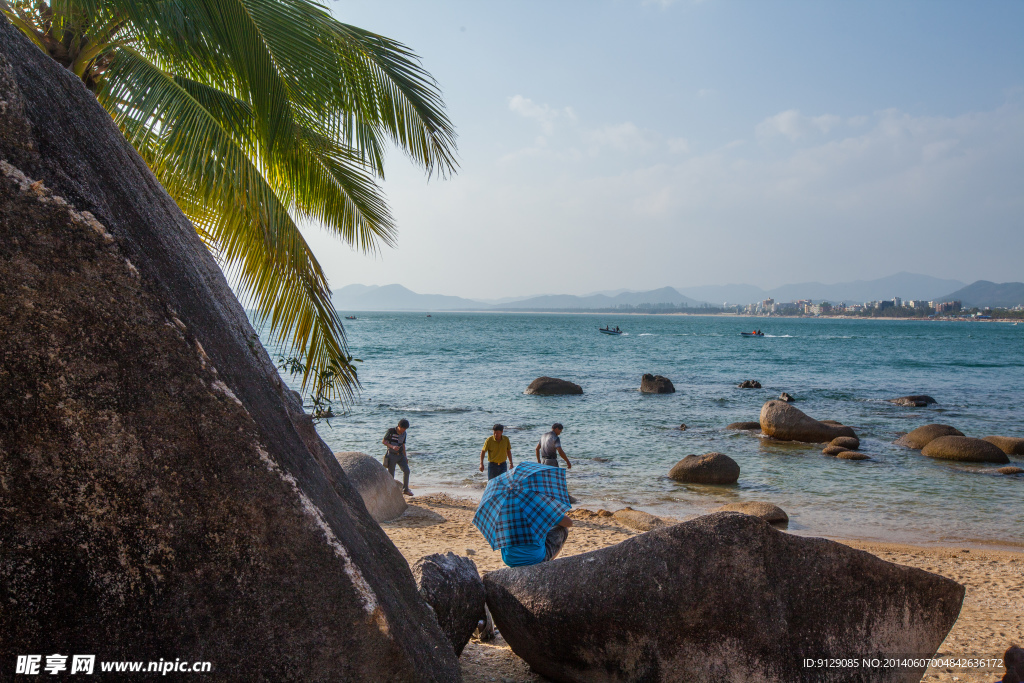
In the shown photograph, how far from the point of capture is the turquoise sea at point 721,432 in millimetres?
12133

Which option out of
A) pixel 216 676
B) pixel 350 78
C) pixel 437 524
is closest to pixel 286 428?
pixel 216 676

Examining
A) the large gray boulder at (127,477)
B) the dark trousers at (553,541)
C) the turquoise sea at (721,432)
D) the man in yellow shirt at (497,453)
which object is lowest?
the turquoise sea at (721,432)

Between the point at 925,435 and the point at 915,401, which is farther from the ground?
the point at 925,435

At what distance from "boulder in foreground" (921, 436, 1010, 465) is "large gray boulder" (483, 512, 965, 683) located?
15.5 m

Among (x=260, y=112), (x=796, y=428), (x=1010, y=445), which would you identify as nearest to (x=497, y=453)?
(x=260, y=112)

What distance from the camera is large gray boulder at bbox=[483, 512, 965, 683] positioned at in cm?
316

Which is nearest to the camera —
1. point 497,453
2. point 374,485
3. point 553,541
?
point 553,541

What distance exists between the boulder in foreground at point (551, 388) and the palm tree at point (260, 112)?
835 inches

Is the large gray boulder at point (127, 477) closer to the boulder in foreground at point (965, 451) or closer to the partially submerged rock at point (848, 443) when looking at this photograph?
the partially submerged rock at point (848, 443)

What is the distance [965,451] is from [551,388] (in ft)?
50.3

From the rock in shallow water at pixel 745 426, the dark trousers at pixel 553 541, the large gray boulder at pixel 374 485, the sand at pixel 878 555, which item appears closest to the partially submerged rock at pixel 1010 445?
the rock in shallow water at pixel 745 426

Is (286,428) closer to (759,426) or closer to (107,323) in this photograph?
(107,323)

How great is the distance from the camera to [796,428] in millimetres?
18516

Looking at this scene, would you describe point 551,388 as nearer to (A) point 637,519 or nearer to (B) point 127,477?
(A) point 637,519
